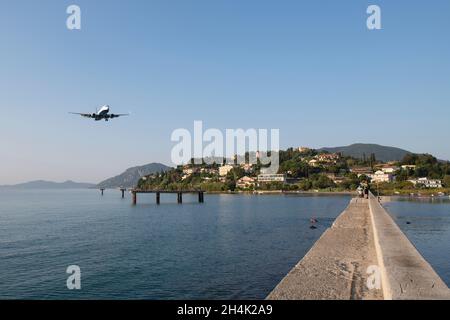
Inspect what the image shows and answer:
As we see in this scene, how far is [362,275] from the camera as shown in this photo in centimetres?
2267

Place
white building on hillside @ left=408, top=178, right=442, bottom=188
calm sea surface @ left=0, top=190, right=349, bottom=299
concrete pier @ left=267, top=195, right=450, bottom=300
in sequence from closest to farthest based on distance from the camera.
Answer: concrete pier @ left=267, top=195, right=450, bottom=300
calm sea surface @ left=0, top=190, right=349, bottom=299
white building on hillside @ left=408, top=178, right=442, bottom=188

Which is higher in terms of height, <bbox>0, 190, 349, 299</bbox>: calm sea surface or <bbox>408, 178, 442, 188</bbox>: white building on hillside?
<bbox>408, 178, 442, 188</bbox>: white building on hillside

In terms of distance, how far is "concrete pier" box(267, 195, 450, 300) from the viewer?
16312 mm

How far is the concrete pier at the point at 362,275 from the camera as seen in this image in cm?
1631

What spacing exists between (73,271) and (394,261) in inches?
754

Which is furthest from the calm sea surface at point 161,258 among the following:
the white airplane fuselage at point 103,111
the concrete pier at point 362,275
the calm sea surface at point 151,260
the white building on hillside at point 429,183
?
the white building on hillside at point 429,183

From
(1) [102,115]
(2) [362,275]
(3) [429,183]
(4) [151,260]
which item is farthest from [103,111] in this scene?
(3) [429,183]

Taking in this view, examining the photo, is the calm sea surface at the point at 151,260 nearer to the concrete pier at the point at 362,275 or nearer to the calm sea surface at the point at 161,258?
the calm sea surface at the point at 161,258

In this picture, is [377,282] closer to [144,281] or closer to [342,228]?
[144,281]

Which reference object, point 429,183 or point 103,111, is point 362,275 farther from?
point 429,183

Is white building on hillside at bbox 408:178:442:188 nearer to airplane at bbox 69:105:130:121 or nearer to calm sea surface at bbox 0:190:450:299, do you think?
calm sea surface at bbox 0:190:450:299

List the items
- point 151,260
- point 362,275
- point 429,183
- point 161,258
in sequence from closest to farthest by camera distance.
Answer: point 362,275
point 151,260
point 161,258
point 429,183

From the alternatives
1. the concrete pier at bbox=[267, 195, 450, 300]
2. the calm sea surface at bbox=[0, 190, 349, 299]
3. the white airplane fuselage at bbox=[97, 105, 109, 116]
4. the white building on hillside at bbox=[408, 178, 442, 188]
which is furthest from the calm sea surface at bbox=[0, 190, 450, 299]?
the white building on hillside at bbox=[408, 178, 442, 188]
